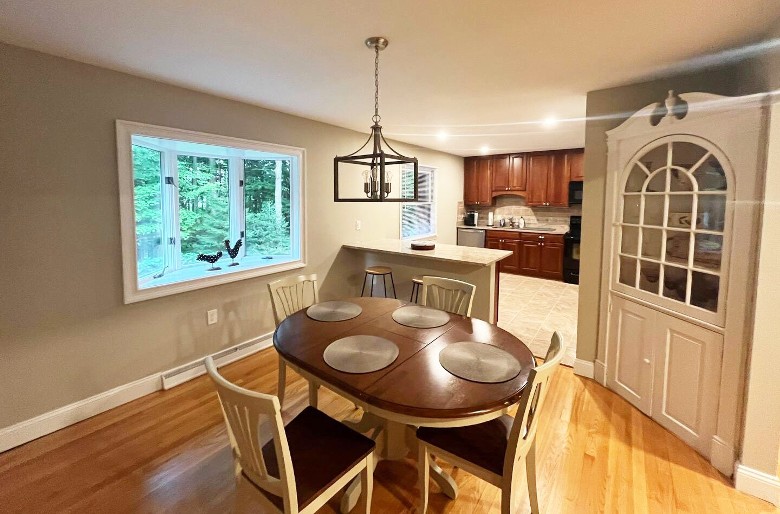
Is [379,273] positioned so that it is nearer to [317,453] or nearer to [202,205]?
[202,205]

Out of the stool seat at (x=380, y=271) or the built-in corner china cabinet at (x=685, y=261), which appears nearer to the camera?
the built-in corner china cabinet at (x=685, y=261)

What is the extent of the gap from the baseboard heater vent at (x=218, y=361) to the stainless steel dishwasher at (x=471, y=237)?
443 centimetres

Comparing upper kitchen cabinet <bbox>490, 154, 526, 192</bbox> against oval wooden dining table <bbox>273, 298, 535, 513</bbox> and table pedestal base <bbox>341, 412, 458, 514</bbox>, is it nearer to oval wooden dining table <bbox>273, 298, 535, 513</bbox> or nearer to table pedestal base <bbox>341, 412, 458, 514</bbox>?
oval wooden dining table <bbox>273, 298, 535, 513</bbox>

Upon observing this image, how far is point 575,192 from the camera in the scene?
6.10 metres

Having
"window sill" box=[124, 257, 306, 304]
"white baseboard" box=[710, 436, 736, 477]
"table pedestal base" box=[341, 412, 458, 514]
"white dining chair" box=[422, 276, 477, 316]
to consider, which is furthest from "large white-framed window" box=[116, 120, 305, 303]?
"white baseboard" box=[710, 436, 736, 477]

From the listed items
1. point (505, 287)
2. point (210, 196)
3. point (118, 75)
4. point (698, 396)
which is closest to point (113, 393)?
point (210, 196)

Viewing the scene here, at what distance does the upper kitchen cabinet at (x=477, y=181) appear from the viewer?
23.1ft

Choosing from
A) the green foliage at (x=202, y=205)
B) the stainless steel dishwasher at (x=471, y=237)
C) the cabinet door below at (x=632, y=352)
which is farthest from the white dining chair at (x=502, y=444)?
the stainless steel dishwasher at (x=471, y=237)

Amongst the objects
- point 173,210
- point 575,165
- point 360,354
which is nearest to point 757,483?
point 360,354

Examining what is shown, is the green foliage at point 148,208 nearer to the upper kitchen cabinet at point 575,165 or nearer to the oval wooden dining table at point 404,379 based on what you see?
the oval wooden dining table at point 404,379

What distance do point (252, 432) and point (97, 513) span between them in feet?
3.87

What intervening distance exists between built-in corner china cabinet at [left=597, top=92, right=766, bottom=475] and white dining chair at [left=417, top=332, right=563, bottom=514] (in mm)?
1148

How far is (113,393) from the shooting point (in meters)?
2.55

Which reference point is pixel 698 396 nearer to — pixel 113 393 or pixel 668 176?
pixel 668 176
